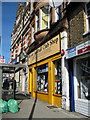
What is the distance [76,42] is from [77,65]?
119 cm

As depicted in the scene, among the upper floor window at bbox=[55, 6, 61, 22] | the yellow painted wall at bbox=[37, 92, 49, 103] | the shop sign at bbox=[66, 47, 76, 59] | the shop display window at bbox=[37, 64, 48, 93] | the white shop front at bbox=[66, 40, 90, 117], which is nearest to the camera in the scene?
the white shop front at bbox=[66, 40, 90, 117]

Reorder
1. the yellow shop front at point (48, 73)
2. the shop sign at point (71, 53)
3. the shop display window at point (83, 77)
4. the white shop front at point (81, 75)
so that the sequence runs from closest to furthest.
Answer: the white shop front at point (81, 75), the shop display window at point (83, 77), the shop sign at point (71, 53), the yellow shop front at point (48, 73)

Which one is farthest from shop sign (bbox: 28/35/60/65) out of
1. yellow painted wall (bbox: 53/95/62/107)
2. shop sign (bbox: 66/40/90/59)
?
yellow painted wall (bbox: 53/95/62/107)

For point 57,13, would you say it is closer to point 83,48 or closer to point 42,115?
point 83,48

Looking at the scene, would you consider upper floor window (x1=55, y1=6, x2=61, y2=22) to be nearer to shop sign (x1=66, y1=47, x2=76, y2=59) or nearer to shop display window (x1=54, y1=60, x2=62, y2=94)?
shop display window (x1=54, y1=60, x2=62, y2=94)

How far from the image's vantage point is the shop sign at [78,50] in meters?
6.51

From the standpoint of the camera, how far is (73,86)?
25.6 feet

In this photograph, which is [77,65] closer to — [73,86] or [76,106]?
[73,86]

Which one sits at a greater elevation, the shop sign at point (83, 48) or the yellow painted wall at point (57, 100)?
the shop sign at point (83, 48)

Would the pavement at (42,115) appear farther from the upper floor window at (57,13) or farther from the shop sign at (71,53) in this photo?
the upper floor window at (57,13)

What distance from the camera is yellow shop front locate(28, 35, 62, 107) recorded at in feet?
31.2

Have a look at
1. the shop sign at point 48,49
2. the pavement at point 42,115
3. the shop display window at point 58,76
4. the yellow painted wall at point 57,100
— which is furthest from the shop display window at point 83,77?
the shop sign at point 48,49

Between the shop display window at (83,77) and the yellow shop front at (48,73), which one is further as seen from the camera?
the yellow shop front at (48,73)

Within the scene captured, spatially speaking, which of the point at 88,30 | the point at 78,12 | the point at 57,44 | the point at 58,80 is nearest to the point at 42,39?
A: the point at 57,44
